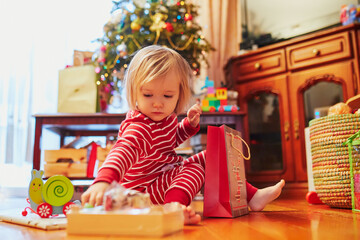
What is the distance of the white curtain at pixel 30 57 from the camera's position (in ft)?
7.64

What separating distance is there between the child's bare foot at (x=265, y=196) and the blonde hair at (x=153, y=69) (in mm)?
349

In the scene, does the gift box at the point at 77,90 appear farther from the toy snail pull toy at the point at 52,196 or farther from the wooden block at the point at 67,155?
the toy snail pull toy at the point at 52,196

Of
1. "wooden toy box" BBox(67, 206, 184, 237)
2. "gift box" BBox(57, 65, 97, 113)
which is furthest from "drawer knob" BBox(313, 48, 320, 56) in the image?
"wooden toy box" BBox(67, 206, 184, 237)

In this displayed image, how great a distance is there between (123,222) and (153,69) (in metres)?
0.41

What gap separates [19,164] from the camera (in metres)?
2.32

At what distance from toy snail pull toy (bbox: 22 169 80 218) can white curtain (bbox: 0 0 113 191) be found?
152cm

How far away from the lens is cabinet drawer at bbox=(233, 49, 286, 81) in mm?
2203

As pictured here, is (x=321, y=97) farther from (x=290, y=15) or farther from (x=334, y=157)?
(x=334, y=157)

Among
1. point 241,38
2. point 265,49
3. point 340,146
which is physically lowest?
point 340,146

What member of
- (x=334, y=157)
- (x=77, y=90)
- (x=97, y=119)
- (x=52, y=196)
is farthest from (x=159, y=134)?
(x=77, y=90)

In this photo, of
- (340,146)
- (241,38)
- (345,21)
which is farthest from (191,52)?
(340,146)

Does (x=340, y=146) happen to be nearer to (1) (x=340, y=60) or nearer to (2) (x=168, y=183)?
(2) (x=168, y=183)

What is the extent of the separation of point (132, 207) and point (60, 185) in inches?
14.1

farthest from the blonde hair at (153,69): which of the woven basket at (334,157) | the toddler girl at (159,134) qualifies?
the woven basket at (334,157)
